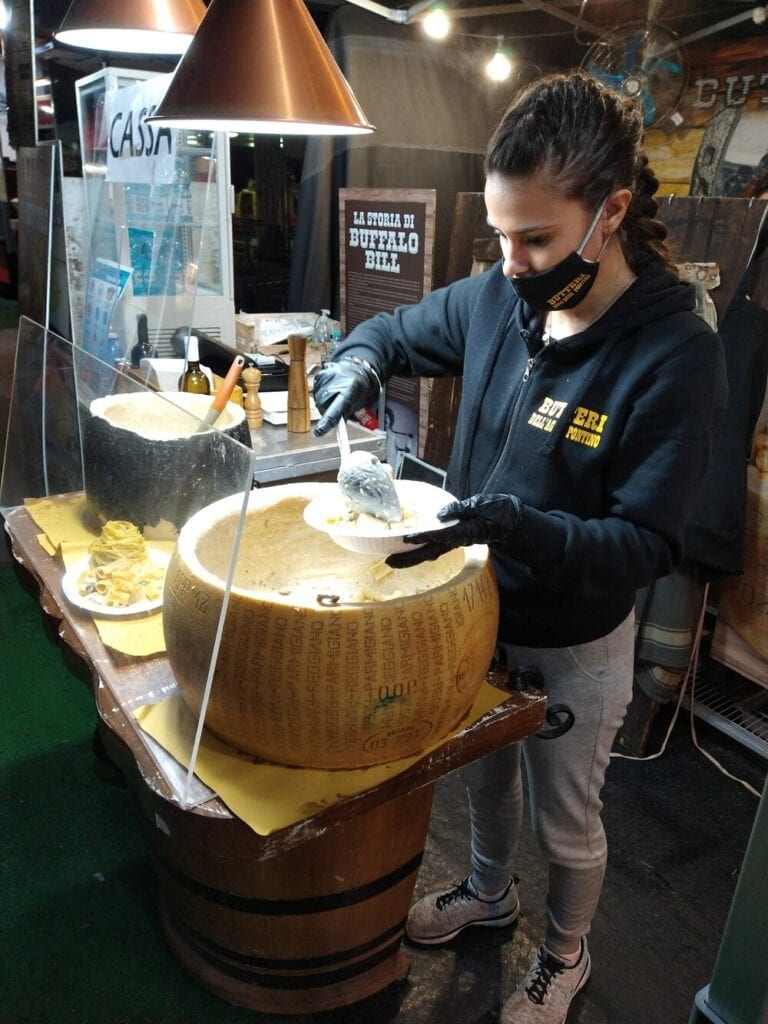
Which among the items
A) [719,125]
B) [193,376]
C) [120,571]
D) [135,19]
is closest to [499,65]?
[719,125]

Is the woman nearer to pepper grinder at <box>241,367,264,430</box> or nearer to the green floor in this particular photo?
the green floor

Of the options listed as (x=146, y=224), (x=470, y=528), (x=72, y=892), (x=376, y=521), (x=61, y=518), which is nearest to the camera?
(x=470, y=528)

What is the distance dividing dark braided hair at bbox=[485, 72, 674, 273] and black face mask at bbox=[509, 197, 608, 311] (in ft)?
0.19

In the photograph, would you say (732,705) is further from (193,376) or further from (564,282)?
(193,376)

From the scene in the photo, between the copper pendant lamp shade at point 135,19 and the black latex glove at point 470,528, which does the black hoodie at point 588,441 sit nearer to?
the black latex glove at point 470,528

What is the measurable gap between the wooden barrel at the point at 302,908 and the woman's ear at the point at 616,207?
1.11 meters

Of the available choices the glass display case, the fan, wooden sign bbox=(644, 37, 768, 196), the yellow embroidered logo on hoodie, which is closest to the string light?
the fan

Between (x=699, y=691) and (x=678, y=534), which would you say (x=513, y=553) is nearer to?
(x=678, y=534)

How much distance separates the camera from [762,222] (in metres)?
2.29

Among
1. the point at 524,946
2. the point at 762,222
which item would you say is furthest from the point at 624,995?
the point at 762,222

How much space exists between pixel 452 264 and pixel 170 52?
1495mm

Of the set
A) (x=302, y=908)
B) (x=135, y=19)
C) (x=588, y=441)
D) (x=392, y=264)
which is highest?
(x=135, y=19)

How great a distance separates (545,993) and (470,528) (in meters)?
1.29

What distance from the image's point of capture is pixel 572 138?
1235 millimetres
